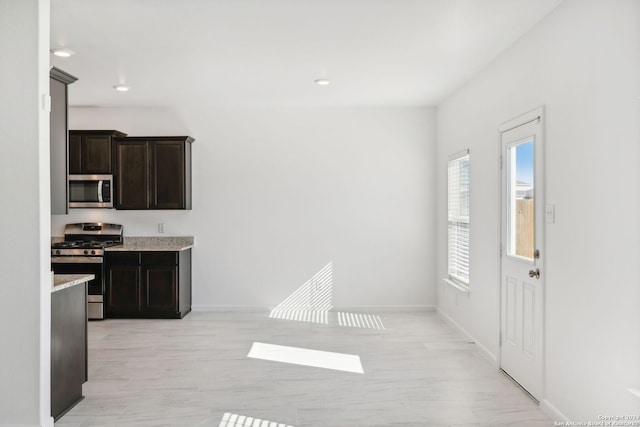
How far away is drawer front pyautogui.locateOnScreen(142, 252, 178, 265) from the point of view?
620 centimetres

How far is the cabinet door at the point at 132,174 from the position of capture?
6.46 meters

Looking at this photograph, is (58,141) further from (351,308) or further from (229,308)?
(351,308)

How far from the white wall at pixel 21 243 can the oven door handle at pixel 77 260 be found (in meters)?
3.26

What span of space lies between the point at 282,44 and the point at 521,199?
7.55ft

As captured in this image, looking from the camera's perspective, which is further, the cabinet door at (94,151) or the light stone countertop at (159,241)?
the light stone countertop at (159,241)

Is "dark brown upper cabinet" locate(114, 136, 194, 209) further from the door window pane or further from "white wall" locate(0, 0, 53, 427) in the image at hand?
the door window pane

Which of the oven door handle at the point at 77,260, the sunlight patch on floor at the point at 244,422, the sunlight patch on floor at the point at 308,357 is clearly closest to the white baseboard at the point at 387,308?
the sunlight patch on floor at the point at 308,357

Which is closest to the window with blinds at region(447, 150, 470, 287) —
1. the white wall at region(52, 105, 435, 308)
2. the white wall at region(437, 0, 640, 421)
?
the white wall at region(52, 105, 435, 308)

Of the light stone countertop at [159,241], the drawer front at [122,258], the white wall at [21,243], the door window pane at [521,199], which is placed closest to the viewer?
the white wall at [21,243]

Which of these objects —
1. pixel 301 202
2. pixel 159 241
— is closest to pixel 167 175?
pixel 159 241

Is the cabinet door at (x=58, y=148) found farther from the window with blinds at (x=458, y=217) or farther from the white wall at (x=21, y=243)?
the window with blinds at (x=458, y=217)

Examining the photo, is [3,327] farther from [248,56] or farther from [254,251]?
[254,251]

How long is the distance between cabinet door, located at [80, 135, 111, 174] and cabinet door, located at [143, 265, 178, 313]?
152 centimetres

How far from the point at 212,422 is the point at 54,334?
1181 millimetres
